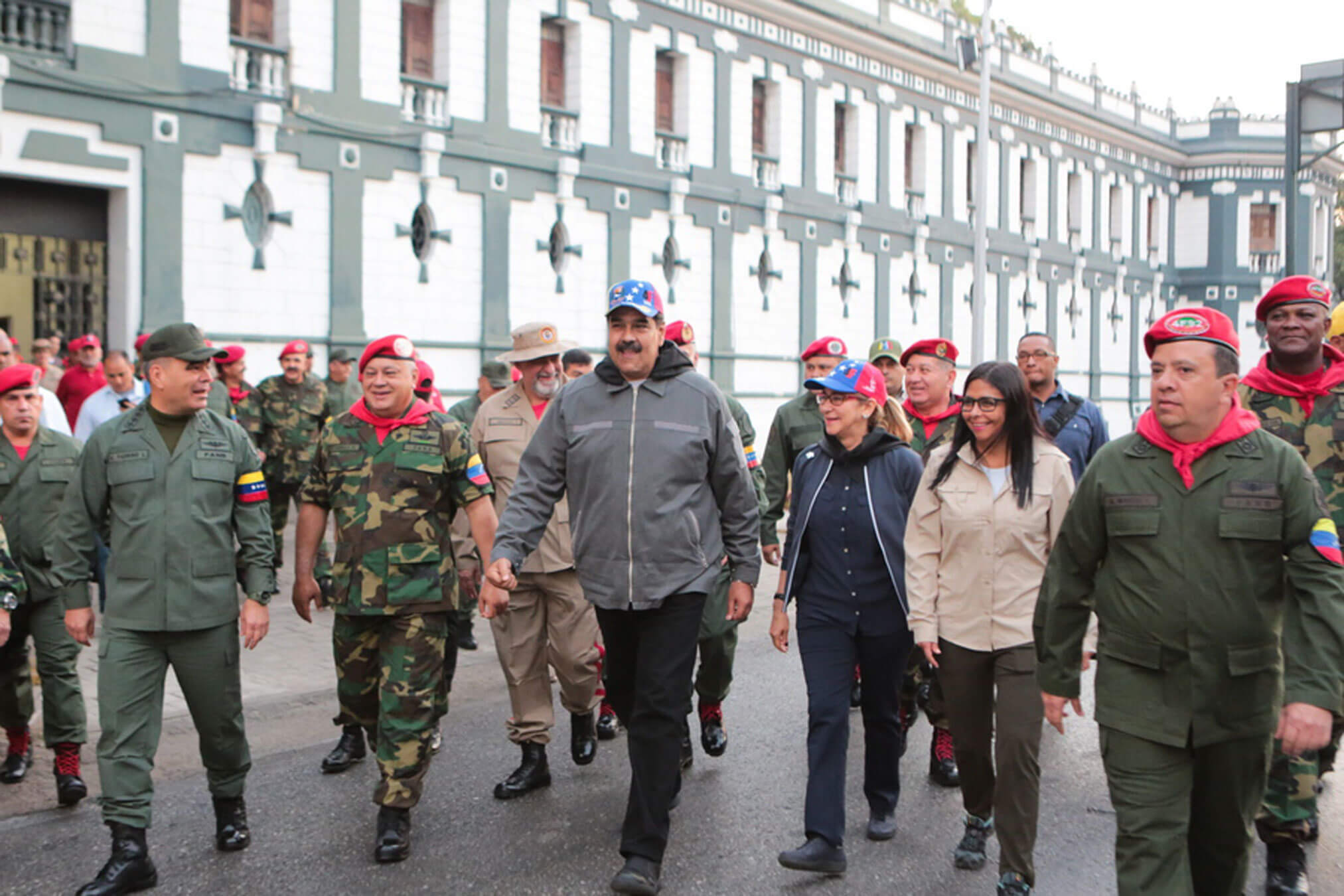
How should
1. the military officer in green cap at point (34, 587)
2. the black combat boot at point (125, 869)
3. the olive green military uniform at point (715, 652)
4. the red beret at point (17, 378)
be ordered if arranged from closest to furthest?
1. the black combat boot at point (125, 869)
2. the military officer in green cap at point (34, 587)
3. the red beret at point (17, 378)
4. the olive green military uniform at point (715, 652)

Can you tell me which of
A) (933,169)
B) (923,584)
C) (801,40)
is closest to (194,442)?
(923,584)

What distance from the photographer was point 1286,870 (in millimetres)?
5082

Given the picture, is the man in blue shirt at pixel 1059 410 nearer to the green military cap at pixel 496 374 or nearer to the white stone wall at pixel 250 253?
the green military cap at pixel 496 374

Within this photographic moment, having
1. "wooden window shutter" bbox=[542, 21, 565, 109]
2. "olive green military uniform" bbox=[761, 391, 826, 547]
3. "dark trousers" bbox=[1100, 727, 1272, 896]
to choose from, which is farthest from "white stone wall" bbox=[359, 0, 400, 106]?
"dark trousers" bbox=[1100, 727, 1272, 896]

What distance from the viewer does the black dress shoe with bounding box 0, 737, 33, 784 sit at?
A: 20.7 ft

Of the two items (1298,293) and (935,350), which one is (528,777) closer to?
(935,350)

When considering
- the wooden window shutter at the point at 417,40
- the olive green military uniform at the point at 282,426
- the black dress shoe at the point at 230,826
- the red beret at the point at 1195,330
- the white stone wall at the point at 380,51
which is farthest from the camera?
the wooden window shutter at the point at 417,40

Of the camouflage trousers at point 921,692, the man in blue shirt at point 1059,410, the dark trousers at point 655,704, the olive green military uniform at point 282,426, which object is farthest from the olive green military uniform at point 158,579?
the olive green military uniform at point 282,426

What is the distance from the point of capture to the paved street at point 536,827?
5090mm

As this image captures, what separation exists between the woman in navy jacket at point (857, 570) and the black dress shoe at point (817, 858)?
0.25m

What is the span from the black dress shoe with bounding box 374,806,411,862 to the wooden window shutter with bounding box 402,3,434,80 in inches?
590

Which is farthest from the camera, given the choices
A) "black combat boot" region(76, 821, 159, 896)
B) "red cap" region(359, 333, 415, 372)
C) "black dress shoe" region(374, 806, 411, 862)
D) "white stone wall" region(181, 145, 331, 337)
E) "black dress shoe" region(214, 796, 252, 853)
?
"white stone wall" region(181, 145, 331, 337)

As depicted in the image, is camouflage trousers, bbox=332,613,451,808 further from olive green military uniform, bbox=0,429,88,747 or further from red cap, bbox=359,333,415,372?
olive green military uniform, bbox=0,429,88,747

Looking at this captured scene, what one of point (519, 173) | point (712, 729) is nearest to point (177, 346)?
point (712, 729)
